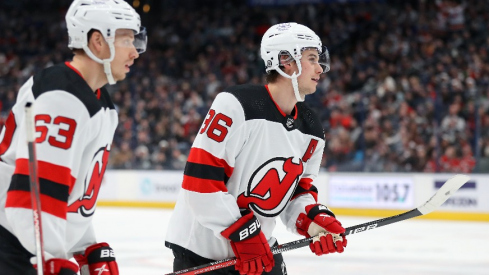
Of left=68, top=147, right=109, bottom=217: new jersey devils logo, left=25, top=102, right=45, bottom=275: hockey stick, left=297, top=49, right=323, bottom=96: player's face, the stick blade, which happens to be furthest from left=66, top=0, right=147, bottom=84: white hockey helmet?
the stick blade

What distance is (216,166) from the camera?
216 centimetres

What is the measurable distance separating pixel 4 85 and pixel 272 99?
10.7m

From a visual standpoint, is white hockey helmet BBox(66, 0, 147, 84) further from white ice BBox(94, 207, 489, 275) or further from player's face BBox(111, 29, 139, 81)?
white ice BBox(94, 207, 489, 275)

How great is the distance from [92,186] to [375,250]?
13.1 ft

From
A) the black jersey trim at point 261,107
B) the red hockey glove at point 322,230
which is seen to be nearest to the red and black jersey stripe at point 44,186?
the black jersey trim at point 261,107

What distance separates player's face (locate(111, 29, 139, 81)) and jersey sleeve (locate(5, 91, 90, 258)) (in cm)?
22

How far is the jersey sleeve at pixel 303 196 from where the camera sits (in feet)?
8.43

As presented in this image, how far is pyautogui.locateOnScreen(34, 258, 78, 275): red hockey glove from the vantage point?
1.62 m

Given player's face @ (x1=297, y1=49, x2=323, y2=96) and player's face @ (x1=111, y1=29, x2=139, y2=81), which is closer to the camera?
player's face @ (x1=111, y1=29, x2=139, y2=81)

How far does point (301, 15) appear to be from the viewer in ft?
43.3

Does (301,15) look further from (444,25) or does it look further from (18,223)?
(18,223)

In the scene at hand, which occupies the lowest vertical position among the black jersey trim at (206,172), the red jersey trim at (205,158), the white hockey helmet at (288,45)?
the black jersey trim at (206,172)

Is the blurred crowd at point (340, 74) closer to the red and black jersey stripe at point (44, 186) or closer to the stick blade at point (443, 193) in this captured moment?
the stick blade at point (443, 193)

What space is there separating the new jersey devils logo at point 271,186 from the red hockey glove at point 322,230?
15 cm
